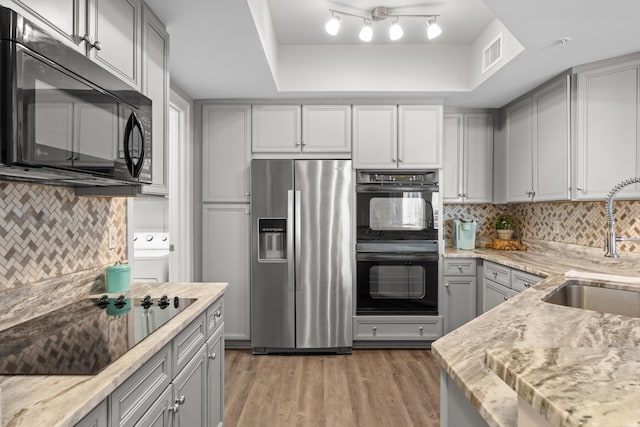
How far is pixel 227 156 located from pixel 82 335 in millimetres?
2491

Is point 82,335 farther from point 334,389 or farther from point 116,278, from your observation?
point 334,389

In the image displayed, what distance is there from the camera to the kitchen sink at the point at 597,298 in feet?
6.14

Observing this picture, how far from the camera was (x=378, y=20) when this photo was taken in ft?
9.59

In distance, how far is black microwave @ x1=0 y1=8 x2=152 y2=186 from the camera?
37.4 inches

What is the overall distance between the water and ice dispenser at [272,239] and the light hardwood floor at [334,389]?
885 mm

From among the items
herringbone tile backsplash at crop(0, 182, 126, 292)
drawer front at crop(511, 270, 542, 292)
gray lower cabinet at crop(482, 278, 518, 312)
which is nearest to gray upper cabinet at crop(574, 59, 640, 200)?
drawer front at crop(511, 270, 542, 292)

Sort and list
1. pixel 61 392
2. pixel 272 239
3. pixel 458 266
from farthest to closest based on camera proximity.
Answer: pixel 458 266 < pixel 272 239 < pixel 61 392

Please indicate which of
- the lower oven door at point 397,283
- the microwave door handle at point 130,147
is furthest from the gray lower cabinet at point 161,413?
the lower oven door at point 397,283

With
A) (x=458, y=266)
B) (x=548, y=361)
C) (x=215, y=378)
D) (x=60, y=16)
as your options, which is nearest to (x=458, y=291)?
(x=458, y=266)

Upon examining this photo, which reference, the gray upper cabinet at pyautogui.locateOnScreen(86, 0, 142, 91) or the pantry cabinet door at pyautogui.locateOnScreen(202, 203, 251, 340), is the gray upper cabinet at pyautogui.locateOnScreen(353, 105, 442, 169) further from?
the gray upper cabinet at pyautogui.locateOnScreen(86, 0, 142, 91)

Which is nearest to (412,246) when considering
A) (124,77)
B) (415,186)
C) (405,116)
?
(415,186)

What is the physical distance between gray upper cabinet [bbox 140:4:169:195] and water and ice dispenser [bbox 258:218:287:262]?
1387 millimetres

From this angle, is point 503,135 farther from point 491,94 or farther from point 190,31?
point 190,31

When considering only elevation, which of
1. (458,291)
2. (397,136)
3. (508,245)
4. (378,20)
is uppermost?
(378,20)
